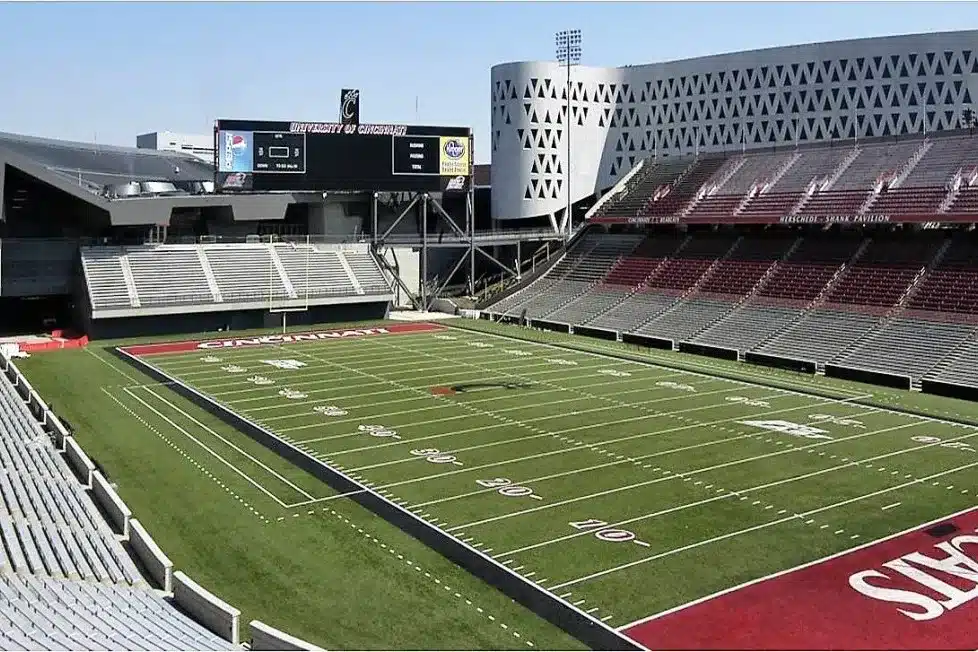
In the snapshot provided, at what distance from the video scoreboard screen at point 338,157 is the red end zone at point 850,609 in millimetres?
37499

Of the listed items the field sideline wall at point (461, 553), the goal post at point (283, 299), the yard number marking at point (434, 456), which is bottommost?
the field sideline wall at point (461, 553)

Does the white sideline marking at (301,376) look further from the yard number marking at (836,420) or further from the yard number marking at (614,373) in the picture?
the yard number marking at (836,420)

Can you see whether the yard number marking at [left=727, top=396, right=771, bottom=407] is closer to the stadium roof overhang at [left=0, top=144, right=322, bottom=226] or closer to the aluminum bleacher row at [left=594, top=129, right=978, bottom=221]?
the aluminum bleacher row at [left=594, top=129, right=978, bottom=221]

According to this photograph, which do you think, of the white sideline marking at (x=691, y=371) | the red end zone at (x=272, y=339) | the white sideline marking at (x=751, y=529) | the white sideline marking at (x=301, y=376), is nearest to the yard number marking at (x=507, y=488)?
the white sideline marking at (x=751, y=529)

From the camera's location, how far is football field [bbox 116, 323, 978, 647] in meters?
15.2

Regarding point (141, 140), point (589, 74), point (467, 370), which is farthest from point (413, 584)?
point (141, 140)

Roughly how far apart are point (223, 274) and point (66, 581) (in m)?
34.0

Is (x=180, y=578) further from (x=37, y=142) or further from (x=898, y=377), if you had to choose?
(x=37, y=142)

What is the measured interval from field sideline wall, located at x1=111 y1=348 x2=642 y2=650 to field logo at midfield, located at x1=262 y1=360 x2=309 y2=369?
8.33 meters

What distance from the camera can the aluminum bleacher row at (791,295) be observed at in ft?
113

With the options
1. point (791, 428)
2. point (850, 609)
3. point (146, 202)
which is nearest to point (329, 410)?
point (791, 428)

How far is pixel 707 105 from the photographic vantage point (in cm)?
6050

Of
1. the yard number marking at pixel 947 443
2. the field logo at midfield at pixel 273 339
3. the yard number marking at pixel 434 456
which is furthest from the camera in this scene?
the field logo at midfield at pixel 273 339

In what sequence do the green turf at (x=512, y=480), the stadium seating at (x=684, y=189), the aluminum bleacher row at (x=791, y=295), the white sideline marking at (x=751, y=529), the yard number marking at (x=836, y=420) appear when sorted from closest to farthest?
the green turf at (x=512, y=480) → the white sideline marking at (x=751, y=529) → the yard number marking at (x=836, y=420) → the aluminum bleacher row at (x=791, y=295) → the stadium seating at (x=684, y=189)
